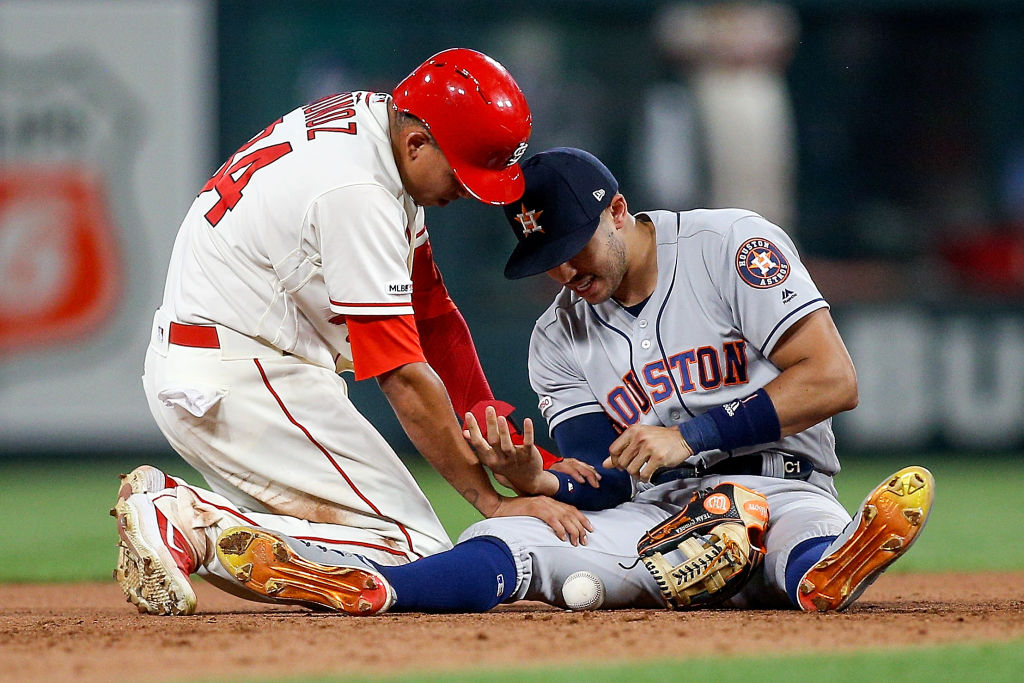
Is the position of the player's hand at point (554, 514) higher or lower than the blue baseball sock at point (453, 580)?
higher

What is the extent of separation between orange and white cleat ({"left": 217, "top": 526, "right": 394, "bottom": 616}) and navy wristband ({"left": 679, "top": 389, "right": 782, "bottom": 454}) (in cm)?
85

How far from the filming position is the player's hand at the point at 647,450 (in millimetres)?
3389

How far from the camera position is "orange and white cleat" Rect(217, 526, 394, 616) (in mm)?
3104

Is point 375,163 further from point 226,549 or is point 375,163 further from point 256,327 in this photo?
point 226,549

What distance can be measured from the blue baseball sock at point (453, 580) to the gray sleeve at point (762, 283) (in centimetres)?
87

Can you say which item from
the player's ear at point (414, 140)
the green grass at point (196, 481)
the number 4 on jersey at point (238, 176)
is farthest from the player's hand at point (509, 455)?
the green grass at point (196, 481)

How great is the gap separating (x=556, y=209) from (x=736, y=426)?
0.72 metres

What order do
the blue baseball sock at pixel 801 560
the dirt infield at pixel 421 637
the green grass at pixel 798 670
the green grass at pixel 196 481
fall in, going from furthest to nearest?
1. the green grass at pixel 196 481
2. the blue baseball sock at pixel 801 560
3. the dirt infield at pixel 421 637
4. the green grass at pixel 798 670

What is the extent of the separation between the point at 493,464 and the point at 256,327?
71cm

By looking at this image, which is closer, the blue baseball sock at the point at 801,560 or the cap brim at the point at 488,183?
the blue baseball sock at the point at 801,560

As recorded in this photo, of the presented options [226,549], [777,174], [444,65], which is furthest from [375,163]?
[777,174]

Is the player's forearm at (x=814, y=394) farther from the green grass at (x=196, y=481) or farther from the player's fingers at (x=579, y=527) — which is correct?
the green grass at (x=196, y=481)

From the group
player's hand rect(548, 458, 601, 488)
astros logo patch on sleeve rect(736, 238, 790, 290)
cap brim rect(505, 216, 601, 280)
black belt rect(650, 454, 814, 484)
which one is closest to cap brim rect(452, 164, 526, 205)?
cap brim rect(505, 216, 601, 280)

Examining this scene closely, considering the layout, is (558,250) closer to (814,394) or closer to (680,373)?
(680,373)
